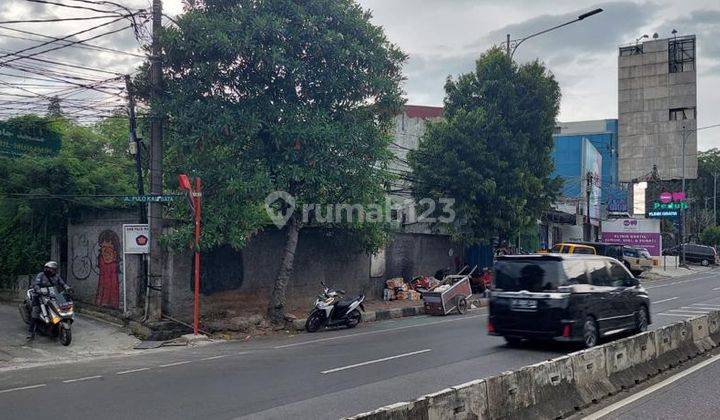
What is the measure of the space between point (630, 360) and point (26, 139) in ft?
46.1

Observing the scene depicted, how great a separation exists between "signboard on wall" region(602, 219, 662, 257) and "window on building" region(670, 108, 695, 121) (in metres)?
22.6

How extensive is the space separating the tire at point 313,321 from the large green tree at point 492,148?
10.1m

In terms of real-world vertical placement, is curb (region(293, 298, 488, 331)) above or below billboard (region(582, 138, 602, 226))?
below

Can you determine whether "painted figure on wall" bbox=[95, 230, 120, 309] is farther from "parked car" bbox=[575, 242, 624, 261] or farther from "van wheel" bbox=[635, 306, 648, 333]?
"parked car" bbox=[575, 242, 624, 261]

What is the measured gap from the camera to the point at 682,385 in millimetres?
9195

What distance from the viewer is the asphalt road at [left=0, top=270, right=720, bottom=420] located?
26.0ft

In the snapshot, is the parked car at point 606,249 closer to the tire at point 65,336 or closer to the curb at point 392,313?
the curb at point 392,313

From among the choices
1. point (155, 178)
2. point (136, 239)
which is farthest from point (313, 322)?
point (155, 178)

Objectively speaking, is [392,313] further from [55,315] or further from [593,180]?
[593,180]

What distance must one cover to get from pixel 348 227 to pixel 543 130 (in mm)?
10484

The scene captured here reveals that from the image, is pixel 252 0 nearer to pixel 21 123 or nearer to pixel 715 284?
pixel 21 123

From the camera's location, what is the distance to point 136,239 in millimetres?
15414

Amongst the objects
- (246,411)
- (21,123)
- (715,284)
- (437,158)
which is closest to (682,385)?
(246,411)

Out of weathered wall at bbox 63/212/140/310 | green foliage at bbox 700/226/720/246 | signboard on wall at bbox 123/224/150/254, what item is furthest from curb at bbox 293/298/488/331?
green foliage at bbox 700/226/720/246
